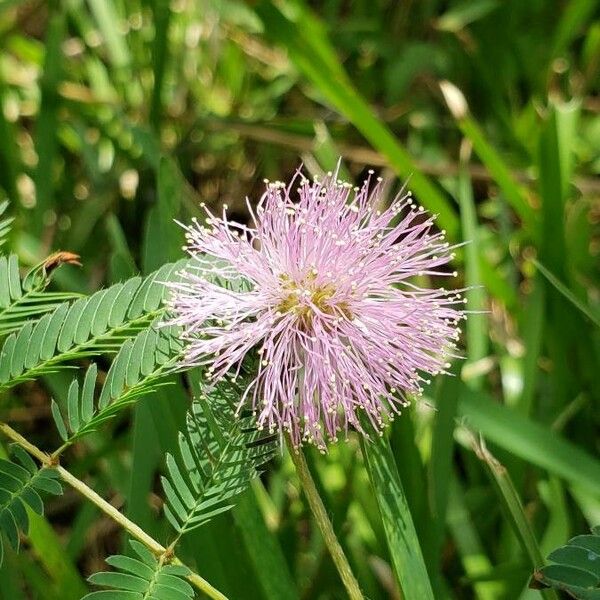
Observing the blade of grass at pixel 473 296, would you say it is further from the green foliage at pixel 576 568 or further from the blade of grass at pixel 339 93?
the green foliage at pixel 576 568

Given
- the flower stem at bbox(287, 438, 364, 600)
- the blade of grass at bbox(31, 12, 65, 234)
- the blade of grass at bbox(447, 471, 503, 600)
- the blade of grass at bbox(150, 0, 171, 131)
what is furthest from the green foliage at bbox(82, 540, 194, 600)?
the blade of grass at bbox(150, 0, 171, 131)

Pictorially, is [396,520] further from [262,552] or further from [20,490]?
[20,490]

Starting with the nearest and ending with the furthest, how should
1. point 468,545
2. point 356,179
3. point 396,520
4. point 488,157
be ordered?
1. point 396,520
2. point 468,545
3. point 488,157
4. point 356,179

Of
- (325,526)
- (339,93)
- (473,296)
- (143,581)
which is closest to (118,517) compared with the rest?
(143,581)

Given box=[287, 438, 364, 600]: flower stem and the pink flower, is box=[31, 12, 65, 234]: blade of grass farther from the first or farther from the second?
box=[287, 438, 364, 600]: flower stem

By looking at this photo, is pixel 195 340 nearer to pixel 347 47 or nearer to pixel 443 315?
pixel 443 315

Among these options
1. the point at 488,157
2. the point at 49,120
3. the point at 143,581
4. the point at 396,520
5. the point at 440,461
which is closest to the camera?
the point at 143,581

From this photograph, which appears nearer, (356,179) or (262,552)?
(262,552)
